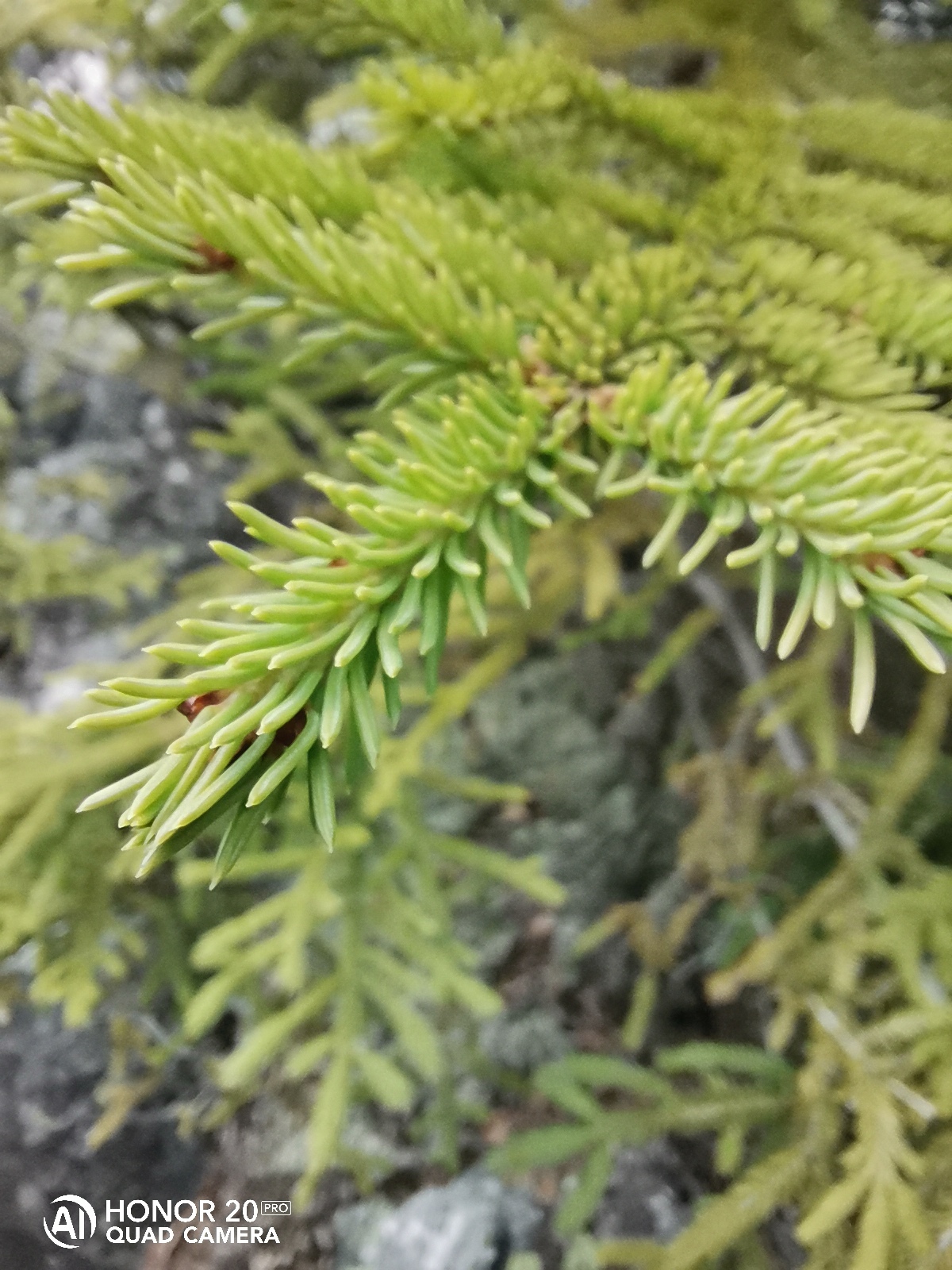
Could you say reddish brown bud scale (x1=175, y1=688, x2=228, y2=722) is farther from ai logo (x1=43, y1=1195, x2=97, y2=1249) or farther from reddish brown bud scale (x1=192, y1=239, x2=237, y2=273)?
ai logo (x1=43, y1=1195, x2=97, y2=1249)

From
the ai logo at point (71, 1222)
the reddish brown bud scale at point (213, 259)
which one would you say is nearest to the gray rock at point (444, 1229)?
the ai logo at point (71, 1222)

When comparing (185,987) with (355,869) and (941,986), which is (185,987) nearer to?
(355,869)

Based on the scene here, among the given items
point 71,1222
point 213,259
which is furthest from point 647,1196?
point 213,259

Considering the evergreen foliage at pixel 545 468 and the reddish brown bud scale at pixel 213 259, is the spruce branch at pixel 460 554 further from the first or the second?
the reddish brown bud scale at pixel 213 259

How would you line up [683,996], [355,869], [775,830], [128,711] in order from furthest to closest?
1. [683,996]
2. [775,830]
3. [355,869]
4. [128,711]

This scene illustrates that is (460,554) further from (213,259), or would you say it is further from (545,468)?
(213,259)

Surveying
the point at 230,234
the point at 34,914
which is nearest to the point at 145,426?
the point at 34,914
